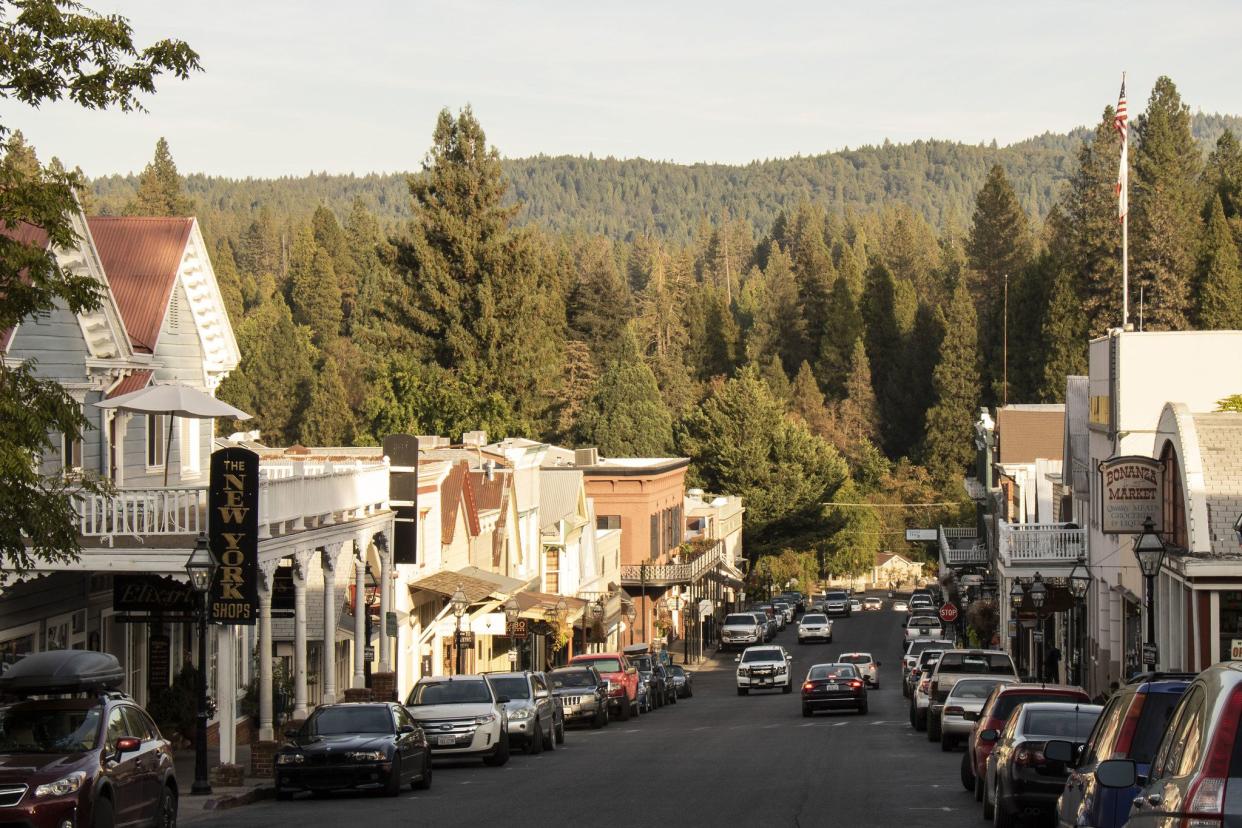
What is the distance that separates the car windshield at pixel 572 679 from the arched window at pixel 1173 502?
14150 mm

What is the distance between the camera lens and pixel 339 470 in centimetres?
3381

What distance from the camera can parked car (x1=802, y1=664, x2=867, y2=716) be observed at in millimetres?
42062

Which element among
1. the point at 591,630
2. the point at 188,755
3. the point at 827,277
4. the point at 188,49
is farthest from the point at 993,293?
the point at 188,49

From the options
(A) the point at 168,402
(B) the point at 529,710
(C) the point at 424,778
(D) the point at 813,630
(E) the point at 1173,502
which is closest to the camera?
(C) the point at 424,778

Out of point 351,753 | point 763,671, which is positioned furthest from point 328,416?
point 351,753

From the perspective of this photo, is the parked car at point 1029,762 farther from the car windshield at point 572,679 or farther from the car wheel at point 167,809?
the car windshield at point 572,679

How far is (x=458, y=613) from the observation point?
46438mm

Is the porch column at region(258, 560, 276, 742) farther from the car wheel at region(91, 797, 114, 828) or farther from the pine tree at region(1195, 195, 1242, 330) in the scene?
the pine tree at region(1195, 195, 1242, 330)

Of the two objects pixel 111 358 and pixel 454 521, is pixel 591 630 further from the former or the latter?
pixel 111 358

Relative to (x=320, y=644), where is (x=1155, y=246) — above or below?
above

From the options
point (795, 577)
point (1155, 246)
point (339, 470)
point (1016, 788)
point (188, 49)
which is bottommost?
point (795, 577)

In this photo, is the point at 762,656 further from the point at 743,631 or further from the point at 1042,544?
the point at 743,631

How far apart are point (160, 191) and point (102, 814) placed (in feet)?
430

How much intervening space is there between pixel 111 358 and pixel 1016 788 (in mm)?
17254
